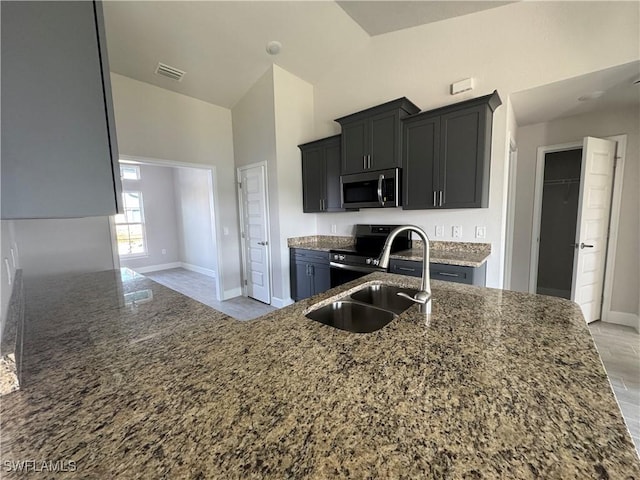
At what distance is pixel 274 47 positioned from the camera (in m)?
3.14

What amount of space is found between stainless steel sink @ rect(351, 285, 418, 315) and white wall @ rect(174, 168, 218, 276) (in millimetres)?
4690

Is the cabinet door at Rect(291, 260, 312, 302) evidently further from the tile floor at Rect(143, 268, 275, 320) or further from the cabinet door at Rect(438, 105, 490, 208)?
the cabinet door at Rect(438, 105, 490, 208)

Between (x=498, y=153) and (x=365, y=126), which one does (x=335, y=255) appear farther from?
(x=498, y=153)

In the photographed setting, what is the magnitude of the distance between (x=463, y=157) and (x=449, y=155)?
0.43ft

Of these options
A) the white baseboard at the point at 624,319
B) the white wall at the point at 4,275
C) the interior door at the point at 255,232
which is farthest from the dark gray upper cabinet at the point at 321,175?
the white baseboard at the point at 624,319

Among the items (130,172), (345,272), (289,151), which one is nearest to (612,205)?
(345,272)

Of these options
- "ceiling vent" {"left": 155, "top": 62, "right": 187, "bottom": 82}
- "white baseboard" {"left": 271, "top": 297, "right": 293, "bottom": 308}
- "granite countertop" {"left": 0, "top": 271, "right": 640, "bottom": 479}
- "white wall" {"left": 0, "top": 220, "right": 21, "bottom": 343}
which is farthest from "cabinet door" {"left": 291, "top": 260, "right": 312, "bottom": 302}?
"ceiling vent" {"left": 155, "top": 62, "right": 187, "bottom": 82}

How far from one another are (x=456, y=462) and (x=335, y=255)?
9.16 feet

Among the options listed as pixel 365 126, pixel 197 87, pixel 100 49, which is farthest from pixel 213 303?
pixel 100 49

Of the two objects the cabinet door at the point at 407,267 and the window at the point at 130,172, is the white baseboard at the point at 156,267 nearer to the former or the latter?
the window at the point at 130,172

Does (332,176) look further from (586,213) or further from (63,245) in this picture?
(63,245)

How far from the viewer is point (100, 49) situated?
721 mm

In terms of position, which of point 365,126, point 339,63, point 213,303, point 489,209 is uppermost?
point 339,63
